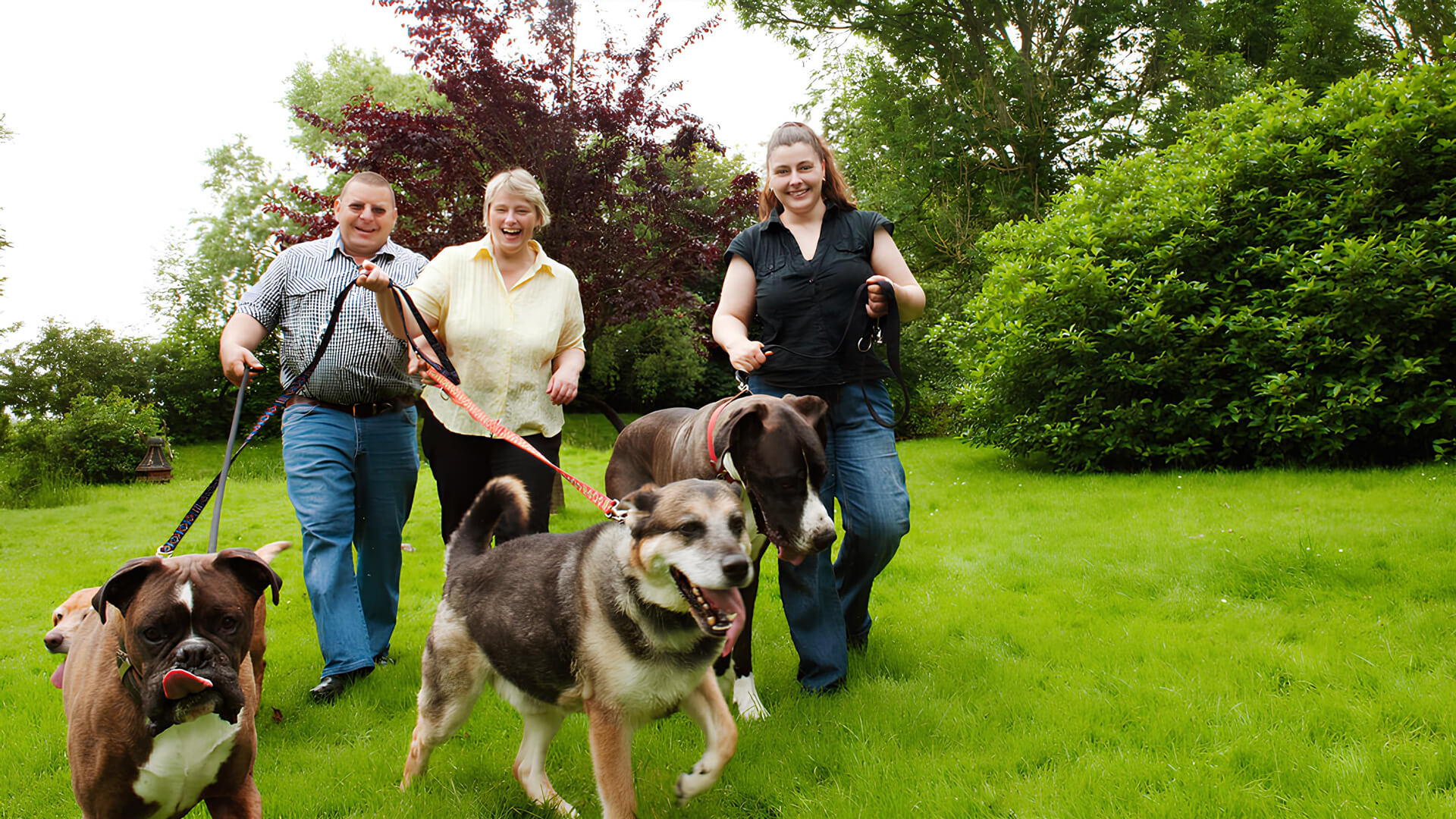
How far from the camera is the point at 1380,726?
350 centimetres

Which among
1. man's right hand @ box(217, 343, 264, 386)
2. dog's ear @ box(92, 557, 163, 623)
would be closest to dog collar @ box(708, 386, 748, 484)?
dog's ear @ box(92, 557, 163, 623)

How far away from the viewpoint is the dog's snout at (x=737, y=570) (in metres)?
2.48

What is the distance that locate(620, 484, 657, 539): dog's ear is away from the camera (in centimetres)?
280

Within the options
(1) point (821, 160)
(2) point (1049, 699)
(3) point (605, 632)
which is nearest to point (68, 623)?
(3) point (605, 632)

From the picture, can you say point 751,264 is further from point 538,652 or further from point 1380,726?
point 1380,726

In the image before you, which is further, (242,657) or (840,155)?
(840,155)

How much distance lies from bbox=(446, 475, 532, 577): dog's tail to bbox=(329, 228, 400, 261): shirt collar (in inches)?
Result: 85.7

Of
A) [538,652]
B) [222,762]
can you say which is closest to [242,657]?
[222,762]

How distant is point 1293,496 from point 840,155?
19804mm

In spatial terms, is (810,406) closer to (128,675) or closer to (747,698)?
(747,698)

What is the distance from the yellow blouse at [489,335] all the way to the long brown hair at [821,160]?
1.38m

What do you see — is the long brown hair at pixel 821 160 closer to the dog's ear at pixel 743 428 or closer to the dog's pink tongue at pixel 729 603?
the dog's ear at pixel 743 428

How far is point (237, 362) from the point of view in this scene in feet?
13.1

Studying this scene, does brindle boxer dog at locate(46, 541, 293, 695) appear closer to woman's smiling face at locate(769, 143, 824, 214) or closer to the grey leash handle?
the grey leash handle
